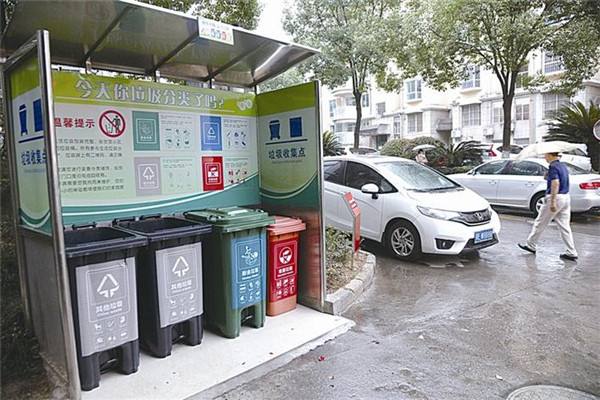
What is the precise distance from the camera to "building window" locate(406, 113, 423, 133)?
117ft

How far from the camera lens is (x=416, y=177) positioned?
6.93 metres

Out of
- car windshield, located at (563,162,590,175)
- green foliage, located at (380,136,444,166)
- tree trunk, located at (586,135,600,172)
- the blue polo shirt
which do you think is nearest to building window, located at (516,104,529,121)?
green foliage, located at (380,136,444,166)

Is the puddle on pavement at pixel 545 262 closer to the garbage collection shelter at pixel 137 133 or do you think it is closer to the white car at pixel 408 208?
the white car at pixel 408 208

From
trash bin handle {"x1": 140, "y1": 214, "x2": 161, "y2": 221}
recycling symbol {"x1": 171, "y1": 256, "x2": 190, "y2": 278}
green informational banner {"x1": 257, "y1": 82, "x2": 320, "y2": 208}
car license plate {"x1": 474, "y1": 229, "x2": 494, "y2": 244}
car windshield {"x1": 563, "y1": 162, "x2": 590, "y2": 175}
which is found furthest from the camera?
car windshield {"x1": 563, "y1": 162, "x2": 590, "y2": 175}

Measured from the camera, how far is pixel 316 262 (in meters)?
4.52

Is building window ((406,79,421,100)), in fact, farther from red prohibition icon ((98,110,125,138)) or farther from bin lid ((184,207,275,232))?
red prohibition icon ((98,110,125,138))

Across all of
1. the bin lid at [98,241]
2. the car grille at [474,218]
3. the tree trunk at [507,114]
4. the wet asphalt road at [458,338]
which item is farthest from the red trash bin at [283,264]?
the tree trunk at [507,114]

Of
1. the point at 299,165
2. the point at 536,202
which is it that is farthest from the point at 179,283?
the point at 536,202

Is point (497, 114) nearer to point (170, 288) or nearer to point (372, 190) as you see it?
point (372, 190)

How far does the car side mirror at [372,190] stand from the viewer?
6.60 m

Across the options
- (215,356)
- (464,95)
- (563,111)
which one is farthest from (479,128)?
(215,356)

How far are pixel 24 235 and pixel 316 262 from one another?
2.54 meters

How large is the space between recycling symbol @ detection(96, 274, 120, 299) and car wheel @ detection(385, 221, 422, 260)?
4282 mm

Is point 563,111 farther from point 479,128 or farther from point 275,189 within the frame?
point 479,128
